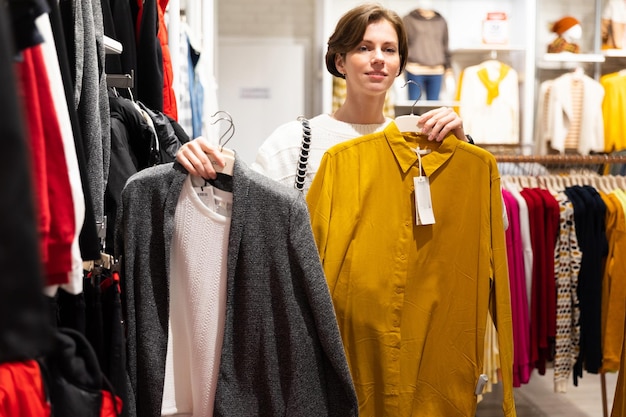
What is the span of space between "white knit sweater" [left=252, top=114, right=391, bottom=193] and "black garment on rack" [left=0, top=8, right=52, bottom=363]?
4.66 feet

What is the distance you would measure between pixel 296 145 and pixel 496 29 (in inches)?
157

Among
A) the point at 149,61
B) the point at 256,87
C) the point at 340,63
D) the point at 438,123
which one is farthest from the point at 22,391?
the point at 256,87

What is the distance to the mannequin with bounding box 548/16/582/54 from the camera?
5.43 m

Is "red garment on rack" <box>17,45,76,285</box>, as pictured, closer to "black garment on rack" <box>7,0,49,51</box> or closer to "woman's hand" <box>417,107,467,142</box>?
"black garment on rack" <box>7,0,49,51</box>

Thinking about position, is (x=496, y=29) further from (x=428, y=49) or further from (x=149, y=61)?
(x=149, y=61)

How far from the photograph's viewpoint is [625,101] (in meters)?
5.23

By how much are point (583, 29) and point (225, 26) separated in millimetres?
3152

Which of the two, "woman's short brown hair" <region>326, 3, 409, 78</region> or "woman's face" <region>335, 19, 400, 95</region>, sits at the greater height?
"woman's short brown hair" <region>326, 3, 409, 78</region>

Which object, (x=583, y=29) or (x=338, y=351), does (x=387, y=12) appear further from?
(x=583, y=29)

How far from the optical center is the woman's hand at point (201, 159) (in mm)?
1509

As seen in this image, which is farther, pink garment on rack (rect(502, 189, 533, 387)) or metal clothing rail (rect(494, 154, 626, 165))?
metal clothing rail (rect(494, 154, 626, 165))

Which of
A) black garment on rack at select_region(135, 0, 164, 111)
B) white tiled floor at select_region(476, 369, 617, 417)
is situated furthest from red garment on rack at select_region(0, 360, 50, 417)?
white tiled floor at select_region(476, 369, 617, 417)

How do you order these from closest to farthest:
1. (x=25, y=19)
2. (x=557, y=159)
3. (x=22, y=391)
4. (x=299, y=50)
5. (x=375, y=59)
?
1. (x=25, y=19)
2. (x=22, y=391)
3. (x=375, y=59)
4. (x=557, y=159)
5. (x=299, y=50)

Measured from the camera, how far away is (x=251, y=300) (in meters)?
1.50
